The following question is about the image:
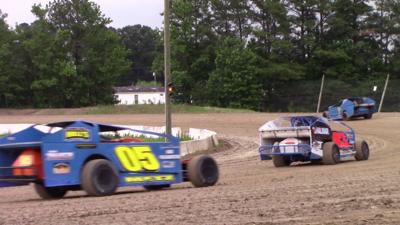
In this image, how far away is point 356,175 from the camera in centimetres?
1775

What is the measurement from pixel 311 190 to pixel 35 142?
5369 mm

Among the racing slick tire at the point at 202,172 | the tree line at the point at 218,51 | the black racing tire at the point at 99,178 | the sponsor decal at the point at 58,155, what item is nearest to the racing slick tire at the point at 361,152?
the racing slick tire at the point at 202,172

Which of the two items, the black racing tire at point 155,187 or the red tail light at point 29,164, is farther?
the black racing tire at point 155,187

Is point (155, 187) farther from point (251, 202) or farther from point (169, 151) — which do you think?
point (251, 202)

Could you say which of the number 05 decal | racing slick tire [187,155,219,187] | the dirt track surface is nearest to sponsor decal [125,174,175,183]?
the number 05 decal

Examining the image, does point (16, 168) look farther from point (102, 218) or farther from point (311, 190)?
point (311, 190)

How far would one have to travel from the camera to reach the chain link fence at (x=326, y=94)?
203 ft

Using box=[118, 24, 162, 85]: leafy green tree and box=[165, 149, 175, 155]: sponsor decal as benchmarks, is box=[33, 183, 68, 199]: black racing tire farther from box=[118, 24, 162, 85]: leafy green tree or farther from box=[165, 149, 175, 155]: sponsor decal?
box=[118, 24, 162, 85]: leafy green tree

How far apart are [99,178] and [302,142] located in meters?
10.1

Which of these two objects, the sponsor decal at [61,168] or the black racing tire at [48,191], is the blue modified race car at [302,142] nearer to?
the black racing tire at [48,191]

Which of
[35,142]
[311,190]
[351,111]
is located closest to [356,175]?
[311,190]

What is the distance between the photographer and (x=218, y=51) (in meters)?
75.4

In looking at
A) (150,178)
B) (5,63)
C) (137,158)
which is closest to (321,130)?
(150,178)

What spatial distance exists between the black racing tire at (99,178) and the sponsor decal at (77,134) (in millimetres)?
499
